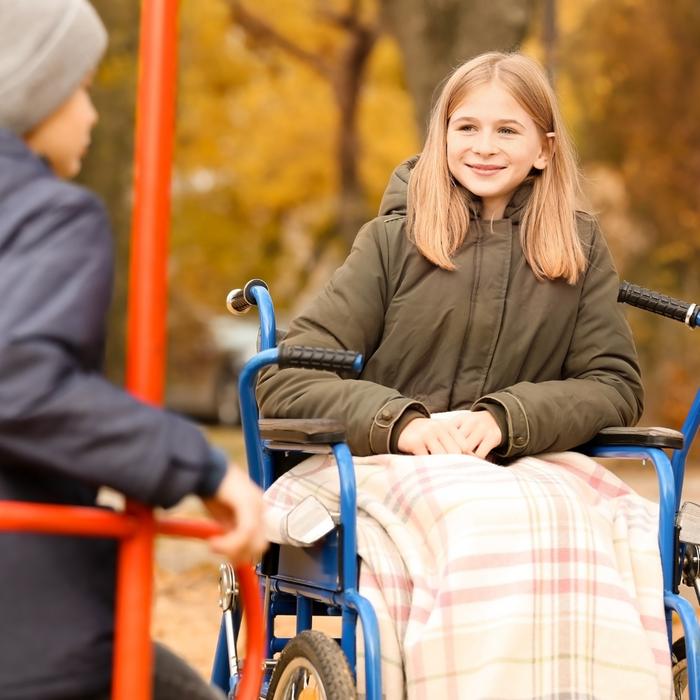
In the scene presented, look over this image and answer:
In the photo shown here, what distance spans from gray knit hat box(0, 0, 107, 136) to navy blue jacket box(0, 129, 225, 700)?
0.16ft

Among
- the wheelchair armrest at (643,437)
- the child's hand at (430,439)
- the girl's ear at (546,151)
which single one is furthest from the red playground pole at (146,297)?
the girl's ear at (546,151)

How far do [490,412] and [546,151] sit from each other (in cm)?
86

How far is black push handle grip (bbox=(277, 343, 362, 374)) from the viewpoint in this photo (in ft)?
7.25

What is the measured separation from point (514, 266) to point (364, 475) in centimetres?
73

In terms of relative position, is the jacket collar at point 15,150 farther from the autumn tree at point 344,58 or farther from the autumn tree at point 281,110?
the autumn tree at point 281,110

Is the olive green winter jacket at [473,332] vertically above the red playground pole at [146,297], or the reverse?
the olive green winter jacket at [473,332]

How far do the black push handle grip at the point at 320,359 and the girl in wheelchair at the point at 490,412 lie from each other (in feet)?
1.56

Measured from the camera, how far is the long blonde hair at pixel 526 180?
3172 millimetres

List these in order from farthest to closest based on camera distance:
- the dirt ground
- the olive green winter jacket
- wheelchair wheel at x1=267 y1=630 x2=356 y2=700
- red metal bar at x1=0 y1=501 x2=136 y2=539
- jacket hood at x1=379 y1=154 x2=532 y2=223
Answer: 1. the dirt ground
2. jacket hood at x1=379 y1=154 x2=532 y2=223
3. the olive green winter jacket
4. wheelchair wheel at x1=267 y1=630 x2=356 y2=700
5. red metal bar at x1=0 y1=501 x2=136 y2=539

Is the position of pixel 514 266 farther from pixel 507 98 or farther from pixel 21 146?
pixel 21 146

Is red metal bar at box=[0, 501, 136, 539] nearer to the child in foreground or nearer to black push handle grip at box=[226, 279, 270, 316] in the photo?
the child in foreground

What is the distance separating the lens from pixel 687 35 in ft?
37.5

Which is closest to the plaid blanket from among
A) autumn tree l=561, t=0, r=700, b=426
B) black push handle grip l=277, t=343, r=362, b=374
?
black push handle grip l=277, t=343, r=362, b=374

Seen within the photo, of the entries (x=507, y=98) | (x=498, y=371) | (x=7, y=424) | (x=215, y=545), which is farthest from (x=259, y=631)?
(x=507, y=98)
